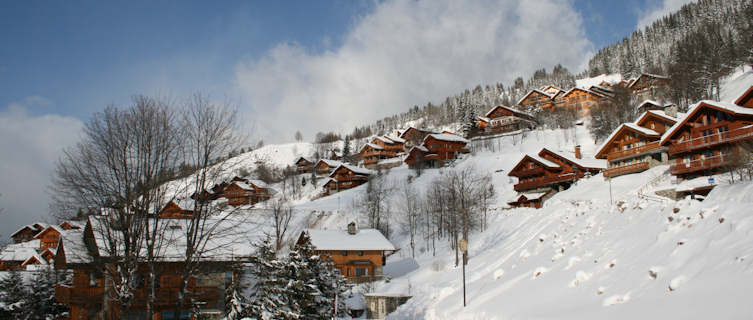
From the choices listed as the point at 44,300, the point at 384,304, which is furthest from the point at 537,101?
the point at 44,300

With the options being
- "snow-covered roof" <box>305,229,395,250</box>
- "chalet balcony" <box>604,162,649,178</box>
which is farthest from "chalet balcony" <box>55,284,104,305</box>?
"chalet balcony" <box>604,162,649,178</box>

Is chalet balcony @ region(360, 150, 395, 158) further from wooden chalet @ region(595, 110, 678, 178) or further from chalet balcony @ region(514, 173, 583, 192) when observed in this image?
wooden chalet @ region(595, 110, 678, 178)

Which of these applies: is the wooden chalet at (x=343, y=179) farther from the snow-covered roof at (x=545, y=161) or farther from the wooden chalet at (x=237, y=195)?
the wooden chalet at (x=237, y=195)

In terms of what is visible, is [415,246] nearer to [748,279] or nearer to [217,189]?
[217,189]

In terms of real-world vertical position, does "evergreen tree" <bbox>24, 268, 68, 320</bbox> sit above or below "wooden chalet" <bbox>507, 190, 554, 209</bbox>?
below

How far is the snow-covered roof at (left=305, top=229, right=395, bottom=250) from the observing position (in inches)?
1609

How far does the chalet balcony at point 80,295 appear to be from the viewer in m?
21.8

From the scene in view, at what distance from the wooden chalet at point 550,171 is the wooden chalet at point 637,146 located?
367 centimetres

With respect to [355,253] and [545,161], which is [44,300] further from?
[545,161]

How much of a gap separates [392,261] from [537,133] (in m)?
44.2

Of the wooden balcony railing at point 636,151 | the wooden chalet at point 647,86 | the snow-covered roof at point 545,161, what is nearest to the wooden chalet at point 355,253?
the snow-covered roof at point 545,161

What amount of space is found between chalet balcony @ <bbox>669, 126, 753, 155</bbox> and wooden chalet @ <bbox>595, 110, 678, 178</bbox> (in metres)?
5.09

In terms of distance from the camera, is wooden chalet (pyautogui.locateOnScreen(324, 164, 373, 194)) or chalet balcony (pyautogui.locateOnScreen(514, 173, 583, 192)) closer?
chalet balcony (pyautogui.locateOnScreen(514, 173, 583, 192))

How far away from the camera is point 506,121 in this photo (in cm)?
8775
